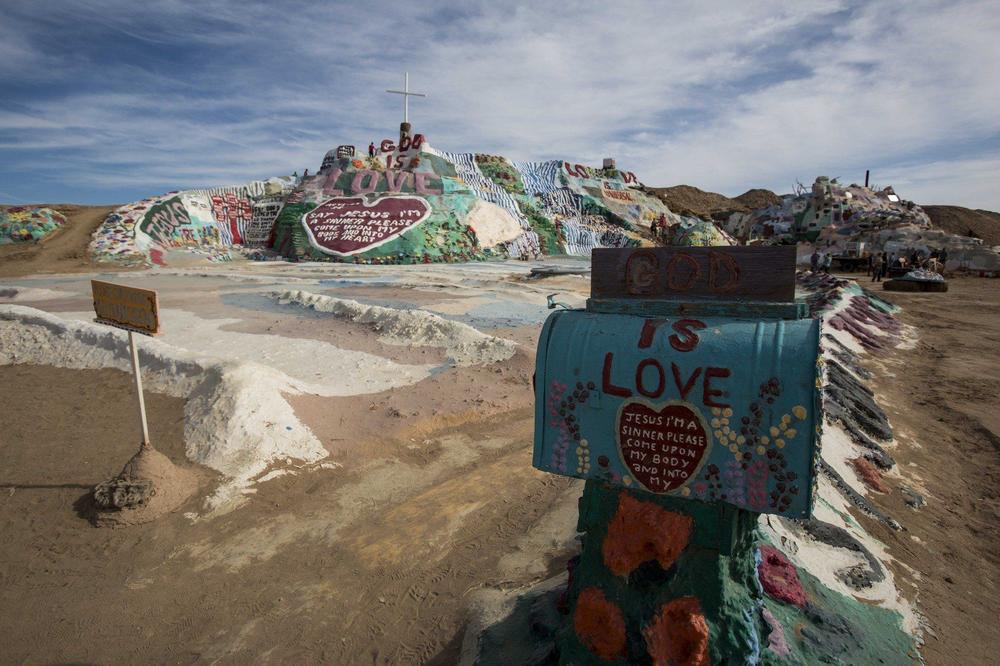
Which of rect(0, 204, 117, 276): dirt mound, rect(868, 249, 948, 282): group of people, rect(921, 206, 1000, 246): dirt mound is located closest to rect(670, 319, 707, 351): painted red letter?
rect(0, 204, 117, 276): dirt mound

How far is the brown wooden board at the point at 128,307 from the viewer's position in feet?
18.4

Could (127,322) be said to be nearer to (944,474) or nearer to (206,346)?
(206,346)

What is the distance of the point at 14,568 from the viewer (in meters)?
5.01

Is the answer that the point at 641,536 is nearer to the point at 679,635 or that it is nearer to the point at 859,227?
the point at 679,635

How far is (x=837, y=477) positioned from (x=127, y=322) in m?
7.47

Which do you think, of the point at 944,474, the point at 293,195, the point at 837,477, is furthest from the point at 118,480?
the point at 293,195

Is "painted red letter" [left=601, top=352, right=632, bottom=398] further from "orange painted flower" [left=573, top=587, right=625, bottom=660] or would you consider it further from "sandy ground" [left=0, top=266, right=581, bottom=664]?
"sandy ground" [left=0, top=266, right=581, bottom=664]

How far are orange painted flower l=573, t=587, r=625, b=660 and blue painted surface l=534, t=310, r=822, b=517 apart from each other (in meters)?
0.69

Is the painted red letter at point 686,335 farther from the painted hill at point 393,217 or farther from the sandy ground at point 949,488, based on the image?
the painted hill at point 393,217

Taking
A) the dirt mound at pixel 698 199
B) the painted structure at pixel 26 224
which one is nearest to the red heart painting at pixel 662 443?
the painted structure at pixel 26 224

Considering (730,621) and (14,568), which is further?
(14,568)

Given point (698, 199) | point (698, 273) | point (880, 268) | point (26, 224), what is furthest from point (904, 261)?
point (698, 199)

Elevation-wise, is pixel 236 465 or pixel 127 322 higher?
pixel 127 322

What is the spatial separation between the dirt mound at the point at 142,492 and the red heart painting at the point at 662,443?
17.2 ft
